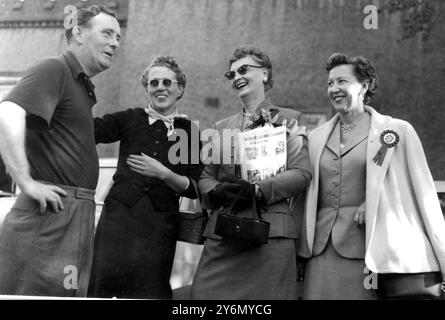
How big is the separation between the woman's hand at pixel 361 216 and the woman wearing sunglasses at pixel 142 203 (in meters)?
0.74

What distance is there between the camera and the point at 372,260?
261 centimetres

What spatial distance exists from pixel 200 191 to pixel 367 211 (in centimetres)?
75

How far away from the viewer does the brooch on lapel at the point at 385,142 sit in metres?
2.72

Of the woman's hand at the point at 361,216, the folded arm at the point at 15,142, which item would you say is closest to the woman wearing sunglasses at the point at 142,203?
the folded arm at the point at 15,142

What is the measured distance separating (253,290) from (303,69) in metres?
1.41

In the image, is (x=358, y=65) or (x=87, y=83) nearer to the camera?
(x=87, y=83)

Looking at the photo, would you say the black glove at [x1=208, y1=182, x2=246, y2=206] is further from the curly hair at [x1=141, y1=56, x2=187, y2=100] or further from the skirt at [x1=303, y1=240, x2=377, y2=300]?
the curly hair at [x1=141, y1=56, x2=187, y2=100]

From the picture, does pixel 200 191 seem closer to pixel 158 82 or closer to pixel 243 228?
pixel 243 228

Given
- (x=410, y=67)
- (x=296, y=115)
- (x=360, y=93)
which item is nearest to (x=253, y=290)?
(x=296, y=115)

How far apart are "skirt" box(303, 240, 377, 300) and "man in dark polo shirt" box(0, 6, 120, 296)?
1021mm

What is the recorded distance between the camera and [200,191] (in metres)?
2.83

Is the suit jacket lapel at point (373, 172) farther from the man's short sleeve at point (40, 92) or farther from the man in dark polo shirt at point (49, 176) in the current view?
the man's short sleeve at point (40, 92)

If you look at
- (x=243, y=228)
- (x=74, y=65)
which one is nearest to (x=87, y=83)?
(x=74, y=65)

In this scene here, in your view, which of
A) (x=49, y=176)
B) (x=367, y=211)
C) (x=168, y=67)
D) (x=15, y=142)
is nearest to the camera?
(x=15, y=142)
